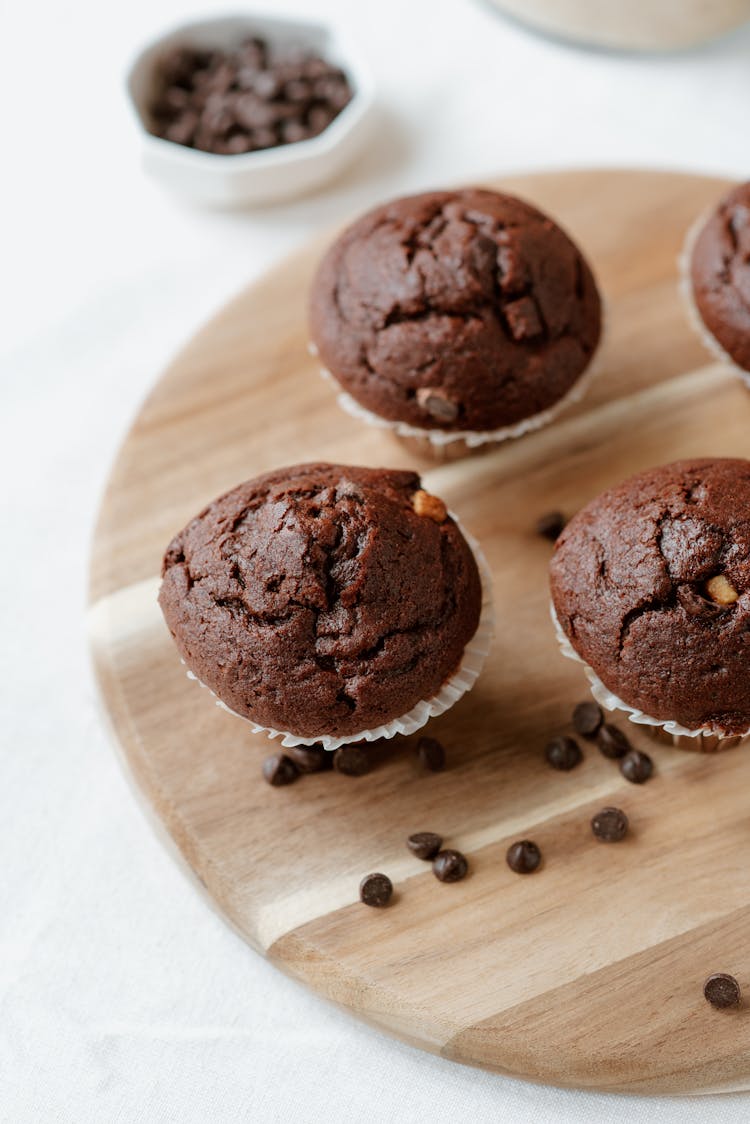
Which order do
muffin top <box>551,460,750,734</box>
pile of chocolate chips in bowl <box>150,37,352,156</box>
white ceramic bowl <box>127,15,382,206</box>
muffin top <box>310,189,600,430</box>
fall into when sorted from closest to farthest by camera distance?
muffin top <box>551,460,750,734</box>
muffin top <box>310,189,600,430</box>
white ceramic bowl <box>127,15,382,206</box>
pile of chocolate chips in bowl <box>150,37,352,156</box>

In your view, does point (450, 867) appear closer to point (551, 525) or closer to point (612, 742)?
point (612, 742)

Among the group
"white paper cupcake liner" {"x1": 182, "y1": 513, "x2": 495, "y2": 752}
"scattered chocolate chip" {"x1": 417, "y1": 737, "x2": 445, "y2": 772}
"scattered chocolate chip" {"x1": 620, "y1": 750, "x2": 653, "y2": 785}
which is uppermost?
"white paper cupcake liner" {"x1": 182, "y1": 513, "x2": 495, "y2": 752}

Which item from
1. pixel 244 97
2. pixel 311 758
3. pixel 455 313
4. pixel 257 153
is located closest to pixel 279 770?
pixel 311 758

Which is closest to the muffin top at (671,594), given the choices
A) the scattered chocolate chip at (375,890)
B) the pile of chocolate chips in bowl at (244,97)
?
the scattered chocolate chip at (375,890)

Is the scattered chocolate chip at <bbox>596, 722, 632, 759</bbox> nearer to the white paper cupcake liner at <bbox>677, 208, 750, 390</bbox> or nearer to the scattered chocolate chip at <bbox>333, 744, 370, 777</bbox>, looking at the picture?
the scattered chocolate chip at <bbox>333, 744, 370, 777</bbox>

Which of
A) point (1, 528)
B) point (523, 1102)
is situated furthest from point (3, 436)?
point (523, 1102)

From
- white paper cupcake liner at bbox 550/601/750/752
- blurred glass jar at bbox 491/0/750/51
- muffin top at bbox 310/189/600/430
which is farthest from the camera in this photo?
blurred glass jar at bbox 491/0/750/51

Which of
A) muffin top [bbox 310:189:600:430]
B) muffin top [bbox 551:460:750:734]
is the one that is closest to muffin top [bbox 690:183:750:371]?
muffin top [bbox 310:189:600:430]

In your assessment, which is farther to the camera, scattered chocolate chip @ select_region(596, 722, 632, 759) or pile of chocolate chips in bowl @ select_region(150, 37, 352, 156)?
pile of chocolate chips in bowl @ select_region(150, 37, 352, 156)
